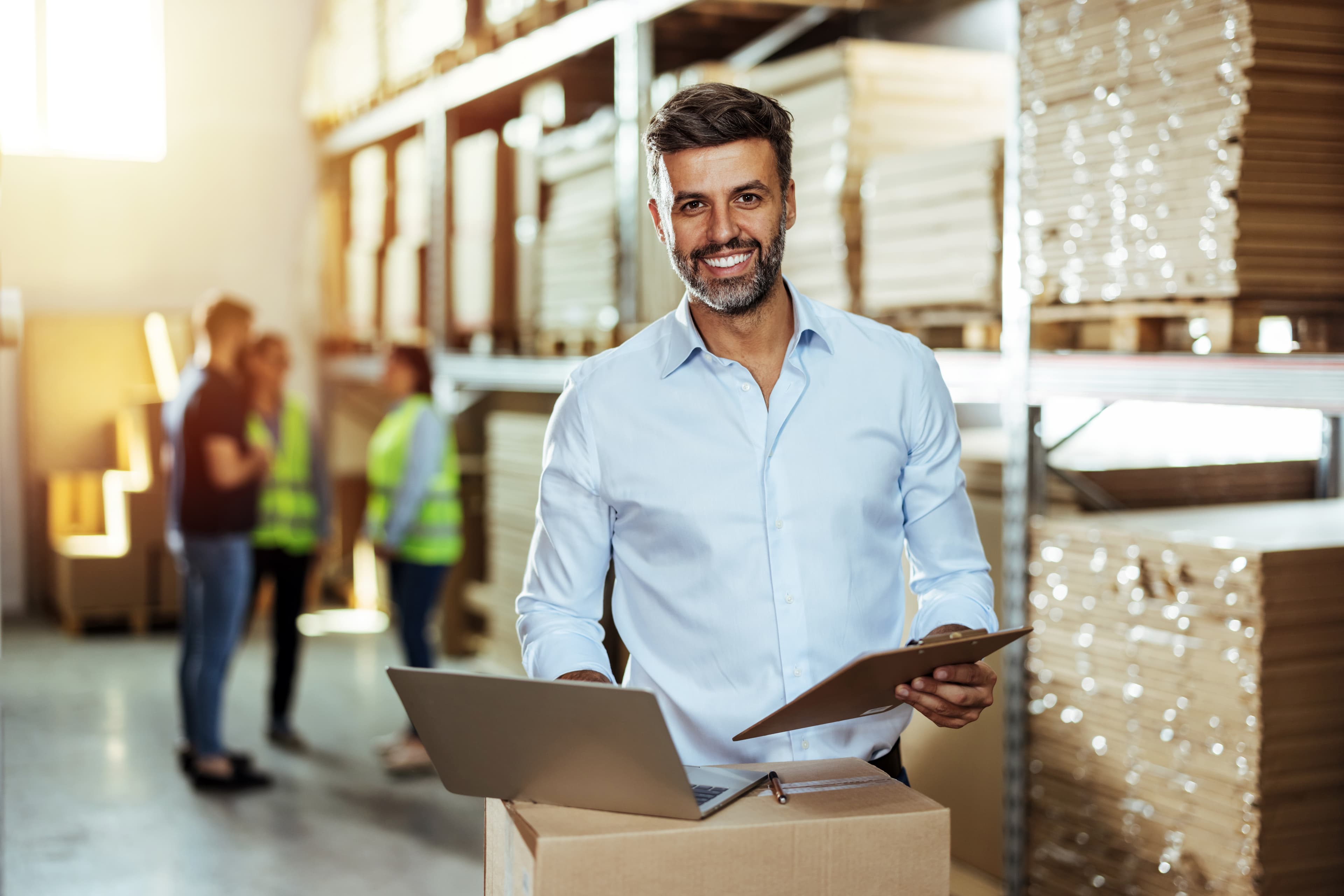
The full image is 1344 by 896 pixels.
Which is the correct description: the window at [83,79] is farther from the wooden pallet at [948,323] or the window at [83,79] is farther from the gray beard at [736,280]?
the gray beard at [736,280]

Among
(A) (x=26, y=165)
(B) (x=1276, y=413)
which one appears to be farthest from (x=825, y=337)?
(A) (x=26, y=165)

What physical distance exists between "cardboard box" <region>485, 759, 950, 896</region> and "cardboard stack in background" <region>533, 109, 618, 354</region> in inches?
185

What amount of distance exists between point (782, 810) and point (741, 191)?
3.49 feet

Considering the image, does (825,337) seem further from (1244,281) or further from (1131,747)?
(1131,747)

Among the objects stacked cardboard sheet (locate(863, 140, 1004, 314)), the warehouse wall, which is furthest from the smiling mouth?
the warehouse wall

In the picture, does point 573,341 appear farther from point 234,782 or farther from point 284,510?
point 234,782

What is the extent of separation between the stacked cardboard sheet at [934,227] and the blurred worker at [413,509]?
2.55 metres

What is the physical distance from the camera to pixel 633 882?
171 cm

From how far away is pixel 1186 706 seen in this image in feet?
11.5

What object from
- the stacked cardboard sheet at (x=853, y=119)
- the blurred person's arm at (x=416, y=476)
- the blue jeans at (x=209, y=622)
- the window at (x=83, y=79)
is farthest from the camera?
the window at (x=83, y=79)

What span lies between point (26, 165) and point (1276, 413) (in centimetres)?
1006

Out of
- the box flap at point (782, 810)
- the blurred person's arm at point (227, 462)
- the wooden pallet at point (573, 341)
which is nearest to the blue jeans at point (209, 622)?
the blurred person's arm at point (227, 462)

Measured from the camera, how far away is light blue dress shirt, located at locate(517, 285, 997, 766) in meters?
2.32

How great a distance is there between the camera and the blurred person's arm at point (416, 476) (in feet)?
20.9
